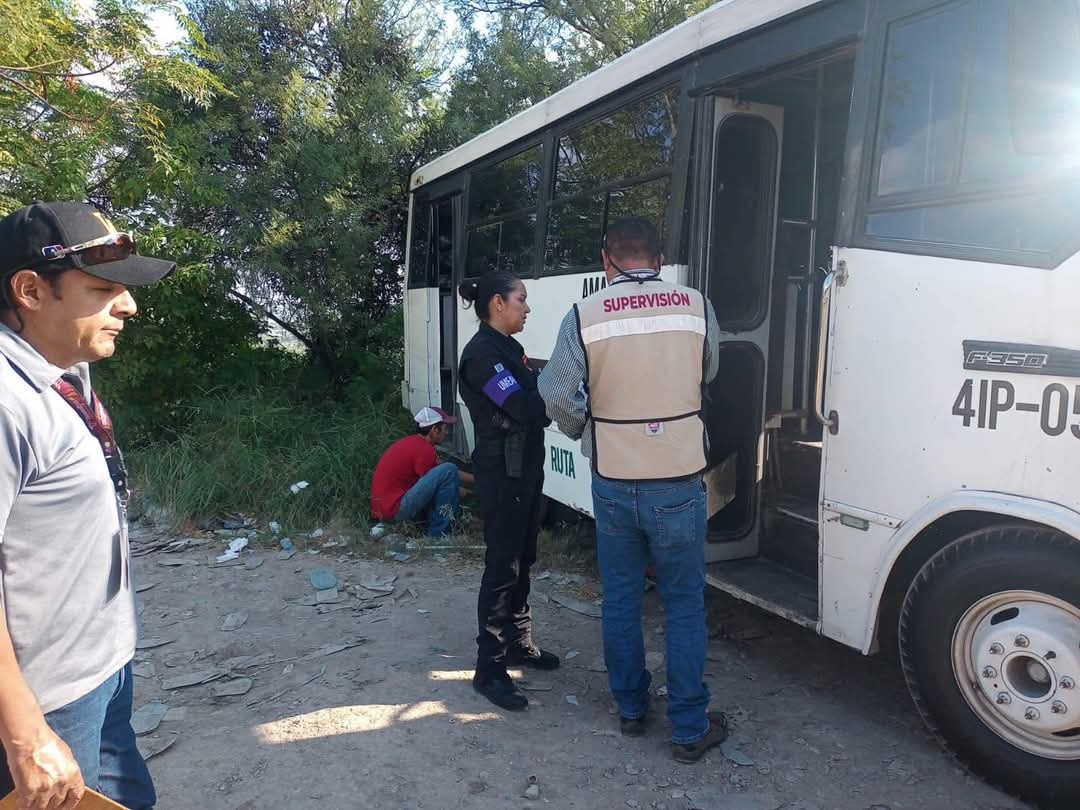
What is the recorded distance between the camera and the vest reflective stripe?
3176mm

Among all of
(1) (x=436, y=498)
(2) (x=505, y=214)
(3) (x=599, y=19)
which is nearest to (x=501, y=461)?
(1) (x=436, y=498)

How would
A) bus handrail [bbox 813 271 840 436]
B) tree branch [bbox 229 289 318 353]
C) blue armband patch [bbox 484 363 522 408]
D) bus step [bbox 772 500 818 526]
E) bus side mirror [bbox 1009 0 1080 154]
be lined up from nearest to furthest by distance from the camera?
bus side mirror [bbox 1009 0 1080 154] < bus handrail [bbox 813 271 840 436] < blue armband patch [bbox 484 363 522 408] < bus step [bbox 772 500 818 526] < tree branch [bbox 229 289 318 353]

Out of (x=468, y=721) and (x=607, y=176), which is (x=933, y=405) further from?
(x=607, y=176)

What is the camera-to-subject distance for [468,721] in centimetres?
358

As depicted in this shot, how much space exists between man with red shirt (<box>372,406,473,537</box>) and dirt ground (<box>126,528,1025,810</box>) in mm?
1341

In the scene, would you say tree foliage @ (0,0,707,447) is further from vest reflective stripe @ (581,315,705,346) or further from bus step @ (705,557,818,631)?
bus step @ (705,557,818,631)

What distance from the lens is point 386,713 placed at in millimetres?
3650

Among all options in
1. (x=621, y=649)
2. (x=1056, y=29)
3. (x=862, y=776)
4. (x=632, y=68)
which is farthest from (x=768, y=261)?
(x=862, y=776)

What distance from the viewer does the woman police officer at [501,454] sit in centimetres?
363

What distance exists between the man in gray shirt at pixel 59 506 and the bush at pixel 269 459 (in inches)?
198

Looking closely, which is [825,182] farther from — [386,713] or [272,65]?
[272,65]

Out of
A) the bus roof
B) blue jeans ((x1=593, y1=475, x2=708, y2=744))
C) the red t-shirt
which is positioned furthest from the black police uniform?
the red t-shirt

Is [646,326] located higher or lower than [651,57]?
lower

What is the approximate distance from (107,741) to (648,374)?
2047 mm
